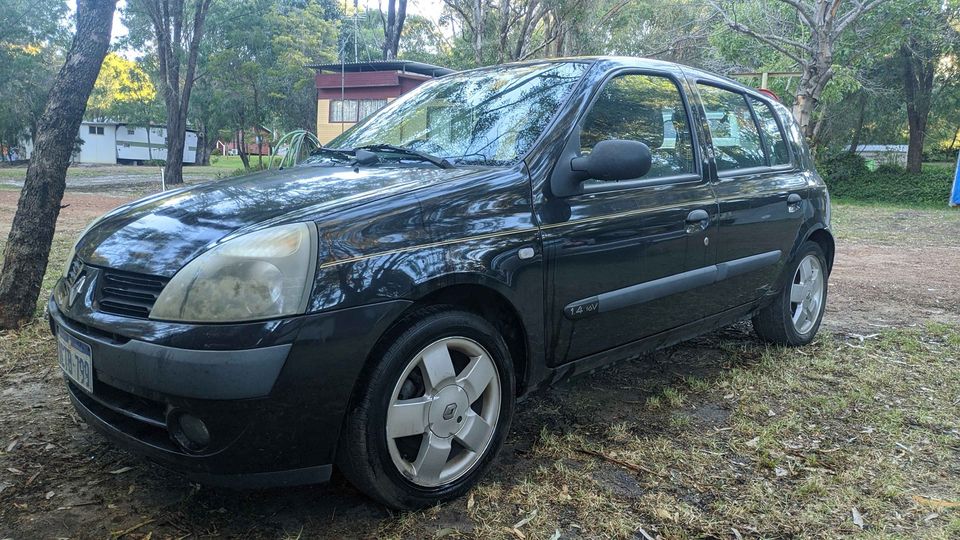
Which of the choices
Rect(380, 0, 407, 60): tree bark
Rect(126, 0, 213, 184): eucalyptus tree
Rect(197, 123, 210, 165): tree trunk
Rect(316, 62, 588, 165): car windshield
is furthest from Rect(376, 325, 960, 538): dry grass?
Rect(197, 123, 210, 165): tree trunk

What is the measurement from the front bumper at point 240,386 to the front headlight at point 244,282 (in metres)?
0.04

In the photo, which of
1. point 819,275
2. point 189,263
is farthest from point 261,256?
point 819,275

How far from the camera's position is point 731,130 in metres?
3.96

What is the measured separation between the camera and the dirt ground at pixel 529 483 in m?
2.40

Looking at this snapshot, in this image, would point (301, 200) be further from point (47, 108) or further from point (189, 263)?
point (47, 108)

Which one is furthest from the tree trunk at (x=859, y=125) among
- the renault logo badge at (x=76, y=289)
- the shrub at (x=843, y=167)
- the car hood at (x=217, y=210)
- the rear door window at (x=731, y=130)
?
the renault logo badge at (x=76, y=289)

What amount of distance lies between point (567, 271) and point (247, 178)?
1.38m

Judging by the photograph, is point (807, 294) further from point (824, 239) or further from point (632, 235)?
point (632, 235)

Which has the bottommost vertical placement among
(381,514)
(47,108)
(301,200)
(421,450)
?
(381,514)

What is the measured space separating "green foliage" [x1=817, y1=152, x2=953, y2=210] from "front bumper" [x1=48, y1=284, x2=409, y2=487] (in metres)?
25.2

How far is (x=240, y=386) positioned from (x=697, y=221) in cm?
230

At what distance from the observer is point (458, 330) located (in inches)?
96.4

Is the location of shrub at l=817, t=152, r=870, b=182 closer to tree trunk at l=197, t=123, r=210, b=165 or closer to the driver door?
the driver door

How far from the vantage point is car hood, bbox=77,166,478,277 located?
2.25 m
